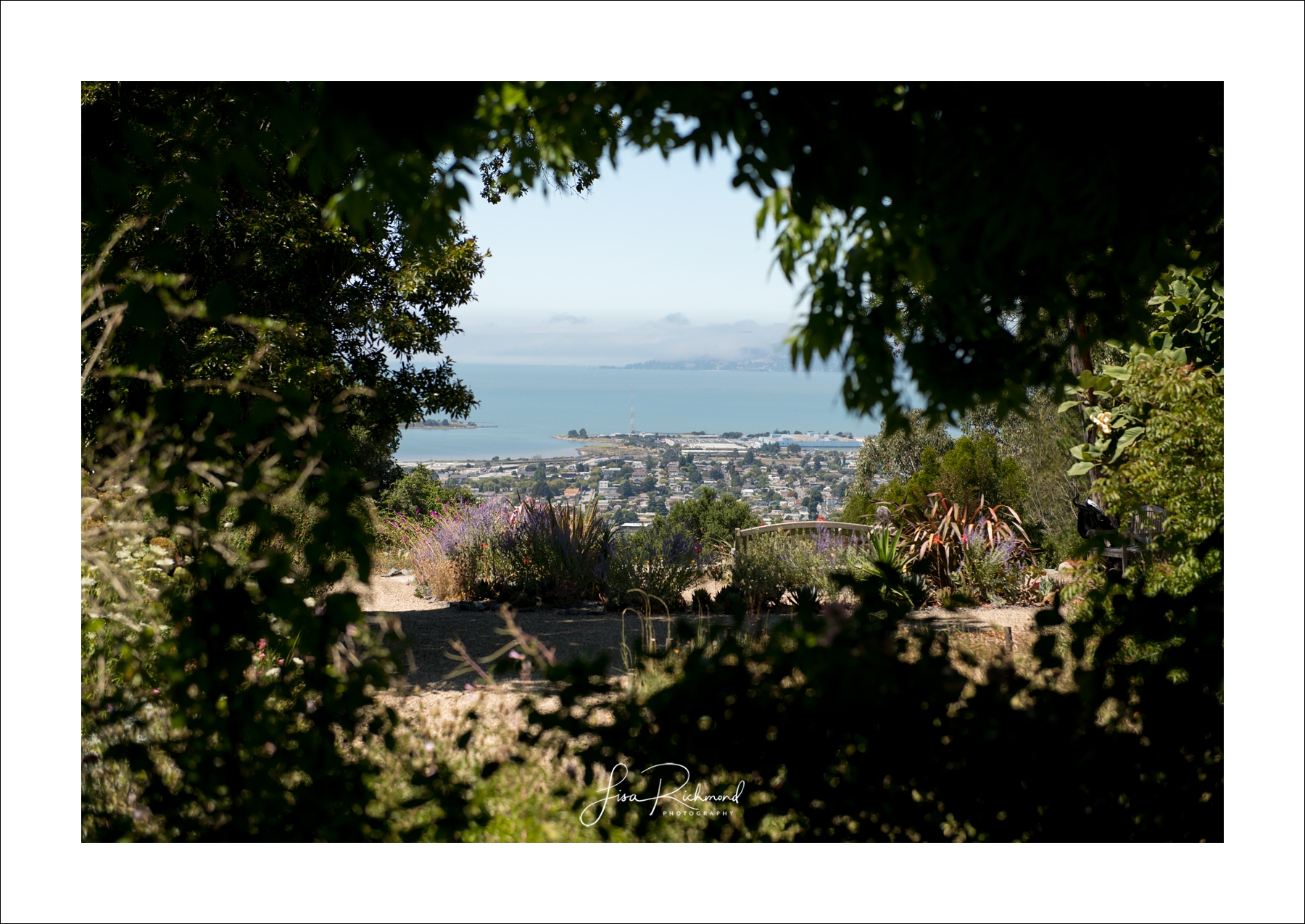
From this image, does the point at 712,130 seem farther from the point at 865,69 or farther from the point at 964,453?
the point at 964,453

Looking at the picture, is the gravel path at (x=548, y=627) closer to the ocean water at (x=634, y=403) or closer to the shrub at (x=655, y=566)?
the shrub at (x=655, y=566)

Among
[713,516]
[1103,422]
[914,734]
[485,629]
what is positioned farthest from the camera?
[713,516]

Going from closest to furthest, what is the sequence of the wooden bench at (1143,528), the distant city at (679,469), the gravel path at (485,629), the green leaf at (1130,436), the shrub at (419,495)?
the wooden bench at (1143,528), the green leaf at (1130,436), the distant city at (679,469), the gravel path at (485,629), the shrub at (419,495)

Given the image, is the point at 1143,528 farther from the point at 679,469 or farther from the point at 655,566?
the point at 655,566

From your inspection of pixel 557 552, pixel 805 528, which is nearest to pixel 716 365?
pixel 557 552

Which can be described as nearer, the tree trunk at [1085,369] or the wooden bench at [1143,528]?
the tree trunk at [1085,369]

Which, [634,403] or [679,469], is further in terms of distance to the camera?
[679,469]
